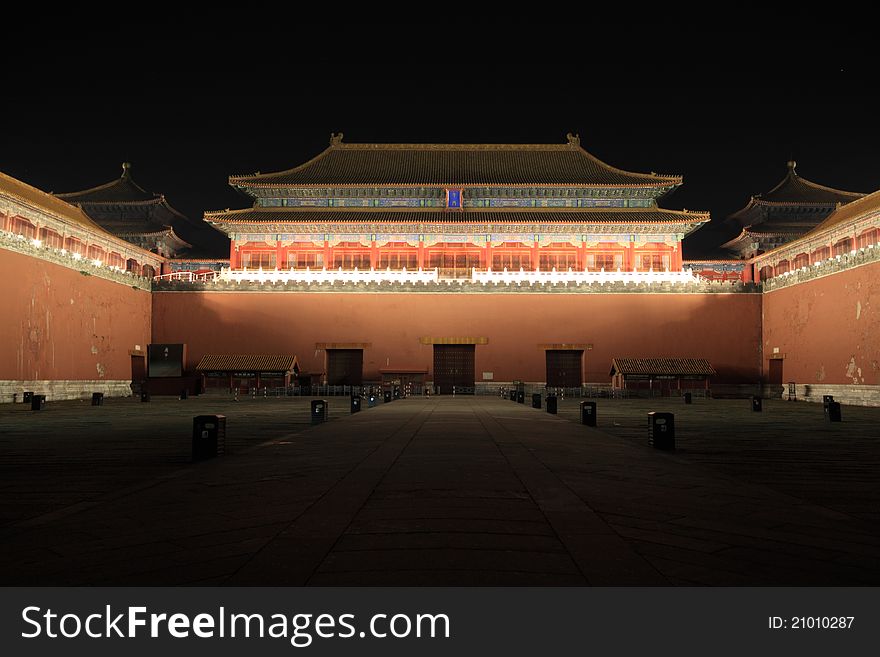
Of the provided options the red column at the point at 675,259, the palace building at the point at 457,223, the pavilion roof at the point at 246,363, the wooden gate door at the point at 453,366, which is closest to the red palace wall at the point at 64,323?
the pavilion roof at the point at 246,363

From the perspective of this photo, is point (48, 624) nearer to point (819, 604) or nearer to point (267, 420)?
point (819, 604)

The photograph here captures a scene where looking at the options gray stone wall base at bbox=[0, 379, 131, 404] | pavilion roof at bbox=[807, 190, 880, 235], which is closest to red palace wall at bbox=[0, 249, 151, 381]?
gray stone wall base at bbox=[0, 379, 131, 404]

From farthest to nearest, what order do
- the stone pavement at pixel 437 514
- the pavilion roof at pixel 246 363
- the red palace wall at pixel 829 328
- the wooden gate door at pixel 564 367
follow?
the wooden gate door at pixel 564 367 → the pavilion roof at pixel 246 363 → the red palace wall at pixel 829 328 → the stone pavement at pixel 437 514

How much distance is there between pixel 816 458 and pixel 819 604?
6543 mm

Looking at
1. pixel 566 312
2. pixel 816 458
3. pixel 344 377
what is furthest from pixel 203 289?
pixel 816 458

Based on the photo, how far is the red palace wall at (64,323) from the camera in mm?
22844

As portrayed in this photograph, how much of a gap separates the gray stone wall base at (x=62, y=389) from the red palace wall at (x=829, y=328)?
30.0 meters

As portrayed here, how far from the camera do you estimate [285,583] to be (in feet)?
10.0

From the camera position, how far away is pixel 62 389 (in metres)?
25.5

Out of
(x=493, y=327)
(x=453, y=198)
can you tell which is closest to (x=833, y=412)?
(x=493, y=327)

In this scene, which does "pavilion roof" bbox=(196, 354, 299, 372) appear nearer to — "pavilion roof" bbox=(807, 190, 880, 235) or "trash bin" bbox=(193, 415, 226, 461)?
"trash bin" bbox=(193, 415, 226, 461)

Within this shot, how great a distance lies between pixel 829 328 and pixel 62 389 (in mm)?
30309

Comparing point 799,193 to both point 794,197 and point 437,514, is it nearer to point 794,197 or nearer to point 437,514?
point 794,197

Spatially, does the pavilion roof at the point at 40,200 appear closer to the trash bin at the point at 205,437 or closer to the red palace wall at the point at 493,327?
the red palace wall at the point at 493,327
